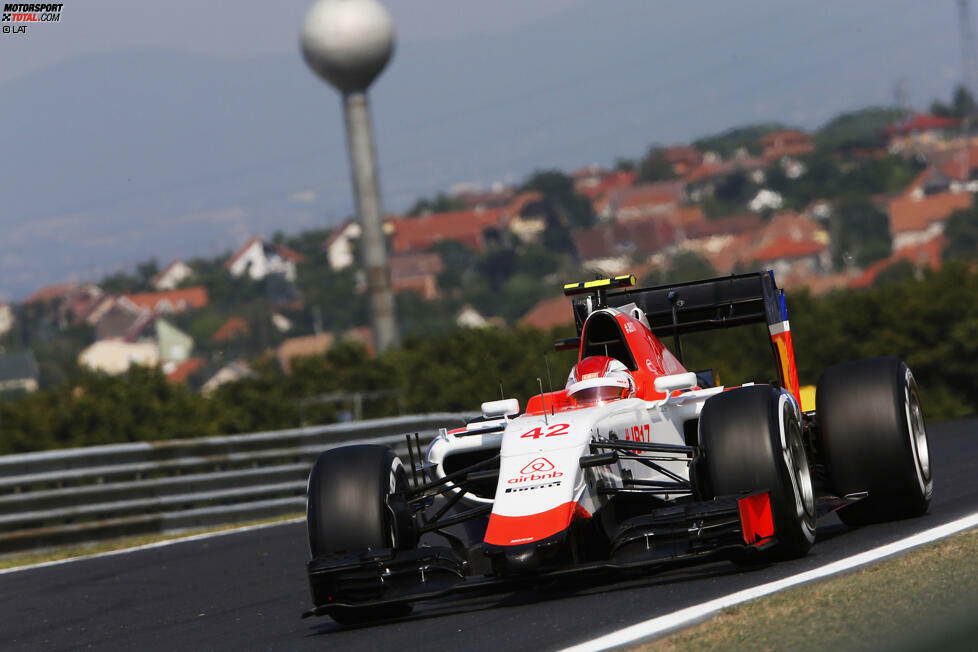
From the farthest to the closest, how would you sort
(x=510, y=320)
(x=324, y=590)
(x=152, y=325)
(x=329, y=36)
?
(x=152, y=325) < (x=510, y=320) < (x=329, y=36) < (x=324, y=590)

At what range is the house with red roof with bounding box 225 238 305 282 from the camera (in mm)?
144250

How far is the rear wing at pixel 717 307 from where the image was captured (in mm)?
10281

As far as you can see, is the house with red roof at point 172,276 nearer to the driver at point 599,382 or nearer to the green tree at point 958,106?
the green tree at point 958,106

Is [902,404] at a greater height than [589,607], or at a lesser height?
greater

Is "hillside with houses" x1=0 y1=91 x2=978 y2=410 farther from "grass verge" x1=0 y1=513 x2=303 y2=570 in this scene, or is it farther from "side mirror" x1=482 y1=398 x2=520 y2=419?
"side mirror" x1=482 y1=398 x2=520 y2=419

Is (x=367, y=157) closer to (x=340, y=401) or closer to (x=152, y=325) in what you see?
(x=340, y=401)

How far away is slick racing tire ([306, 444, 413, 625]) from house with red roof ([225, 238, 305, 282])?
135m

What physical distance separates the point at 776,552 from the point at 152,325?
126329 mm

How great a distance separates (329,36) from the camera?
163 ft

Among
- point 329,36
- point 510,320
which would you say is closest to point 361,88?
point 329,36

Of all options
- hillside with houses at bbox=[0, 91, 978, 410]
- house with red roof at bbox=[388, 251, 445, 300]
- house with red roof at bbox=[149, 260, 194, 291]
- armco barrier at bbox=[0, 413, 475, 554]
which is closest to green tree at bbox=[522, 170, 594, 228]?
hillside with houses at bbox=[0, 91, 978, 410]

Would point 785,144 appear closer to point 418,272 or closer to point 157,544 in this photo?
point 418,272

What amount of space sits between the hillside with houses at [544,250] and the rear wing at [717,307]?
2826 inches

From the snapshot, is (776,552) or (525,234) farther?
(525,234)
